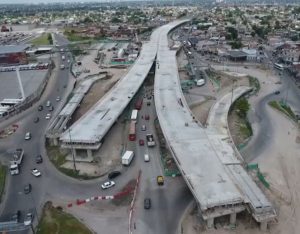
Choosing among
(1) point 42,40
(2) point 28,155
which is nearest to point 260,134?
(2) point 28,155

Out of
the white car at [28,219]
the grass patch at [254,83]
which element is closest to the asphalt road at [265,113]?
the grass patch at [254,83]

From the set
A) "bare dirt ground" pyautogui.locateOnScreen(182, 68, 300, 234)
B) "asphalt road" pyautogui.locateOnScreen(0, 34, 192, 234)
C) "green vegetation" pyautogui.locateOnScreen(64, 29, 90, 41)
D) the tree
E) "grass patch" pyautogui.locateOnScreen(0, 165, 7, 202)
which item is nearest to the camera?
"bare dirt ground" pyautogui.locateOnScreen(182, 68, 300, 234)

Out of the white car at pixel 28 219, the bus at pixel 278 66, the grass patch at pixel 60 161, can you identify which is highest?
the white car at pixel 28 219

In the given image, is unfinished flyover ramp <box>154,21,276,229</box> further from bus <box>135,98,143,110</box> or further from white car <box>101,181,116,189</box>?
white car <box>101,181,116,189</box>

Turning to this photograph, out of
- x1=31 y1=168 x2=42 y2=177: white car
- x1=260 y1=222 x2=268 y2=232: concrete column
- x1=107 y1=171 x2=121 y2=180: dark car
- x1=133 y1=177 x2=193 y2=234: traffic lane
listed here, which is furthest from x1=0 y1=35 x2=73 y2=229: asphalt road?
x1=260 y1=222 x2=268 y2=232: concrete column

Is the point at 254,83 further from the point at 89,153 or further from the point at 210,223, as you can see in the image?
the point at 210,223

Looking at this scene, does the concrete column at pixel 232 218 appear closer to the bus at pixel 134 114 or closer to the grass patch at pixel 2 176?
the grass patch at pixel 2 176
